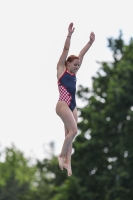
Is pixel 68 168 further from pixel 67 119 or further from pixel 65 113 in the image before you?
pixel 65 113

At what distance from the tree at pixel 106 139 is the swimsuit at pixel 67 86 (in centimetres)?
2954

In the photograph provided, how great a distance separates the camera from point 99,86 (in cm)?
5025

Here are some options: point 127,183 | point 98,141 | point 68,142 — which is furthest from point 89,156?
point 68,142

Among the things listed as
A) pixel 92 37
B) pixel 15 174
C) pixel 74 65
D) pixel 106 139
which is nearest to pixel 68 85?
pixel 74 65

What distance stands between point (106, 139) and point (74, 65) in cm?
3317

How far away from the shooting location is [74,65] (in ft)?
46.2

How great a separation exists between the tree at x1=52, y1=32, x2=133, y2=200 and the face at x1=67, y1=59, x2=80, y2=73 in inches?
1170

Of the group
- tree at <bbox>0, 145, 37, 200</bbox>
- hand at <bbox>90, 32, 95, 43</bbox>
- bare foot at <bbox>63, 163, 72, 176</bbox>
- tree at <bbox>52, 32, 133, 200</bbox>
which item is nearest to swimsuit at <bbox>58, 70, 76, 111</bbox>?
hand at <bbox>90, 32, 95, 43</bbox>

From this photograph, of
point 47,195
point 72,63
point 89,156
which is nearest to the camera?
point 72,63

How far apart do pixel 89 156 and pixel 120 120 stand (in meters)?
3.52

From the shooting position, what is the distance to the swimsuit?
14.1 meters

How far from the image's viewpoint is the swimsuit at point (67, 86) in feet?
46.2

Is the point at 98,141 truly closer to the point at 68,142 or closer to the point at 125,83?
the point at 125,83

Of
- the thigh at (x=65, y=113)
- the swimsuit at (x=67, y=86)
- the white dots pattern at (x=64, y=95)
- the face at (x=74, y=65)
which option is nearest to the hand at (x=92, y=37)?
the face at (x=74, y=65)
